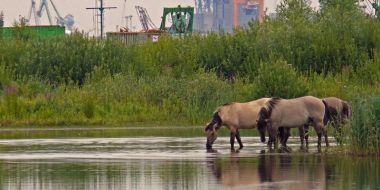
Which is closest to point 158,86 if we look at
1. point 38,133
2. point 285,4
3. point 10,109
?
point 10,109

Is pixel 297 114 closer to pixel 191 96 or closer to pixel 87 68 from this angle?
pixel 191 96

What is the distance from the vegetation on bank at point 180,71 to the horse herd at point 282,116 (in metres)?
14.1

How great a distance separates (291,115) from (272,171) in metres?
6.24

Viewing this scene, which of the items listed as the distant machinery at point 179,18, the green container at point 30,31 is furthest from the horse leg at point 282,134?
the distant machinery at point 179,18

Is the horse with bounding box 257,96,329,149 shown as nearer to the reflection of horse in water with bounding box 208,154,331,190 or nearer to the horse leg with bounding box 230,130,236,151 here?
the horse leg with bounding box 230,130,236,151

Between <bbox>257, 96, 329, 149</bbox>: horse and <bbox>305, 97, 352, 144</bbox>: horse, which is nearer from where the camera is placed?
<bbox>257, 96, 329, 149</bbox>: horse

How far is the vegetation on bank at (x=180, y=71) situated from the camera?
48969 millimetres

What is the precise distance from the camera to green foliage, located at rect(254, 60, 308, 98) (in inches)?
1896

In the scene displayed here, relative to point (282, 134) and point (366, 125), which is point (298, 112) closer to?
point (282, 134)

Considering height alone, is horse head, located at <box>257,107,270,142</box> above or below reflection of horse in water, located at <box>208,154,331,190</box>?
above

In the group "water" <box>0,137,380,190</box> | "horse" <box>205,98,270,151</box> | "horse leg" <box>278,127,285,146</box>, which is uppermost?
"horse" <box>205,98,270,151</box>

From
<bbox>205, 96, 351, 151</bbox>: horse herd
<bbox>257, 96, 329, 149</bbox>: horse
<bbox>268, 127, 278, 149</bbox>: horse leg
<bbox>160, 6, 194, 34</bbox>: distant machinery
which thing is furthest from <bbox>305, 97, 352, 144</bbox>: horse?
<bbox>160, 6, 194, 34</bbox>: distant machinery

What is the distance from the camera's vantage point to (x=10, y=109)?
1935 inches

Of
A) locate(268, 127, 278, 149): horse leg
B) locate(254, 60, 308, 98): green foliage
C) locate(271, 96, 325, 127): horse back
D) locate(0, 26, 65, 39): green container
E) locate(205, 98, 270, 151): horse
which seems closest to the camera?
locate(268, 127, 278, 149): horse leg
